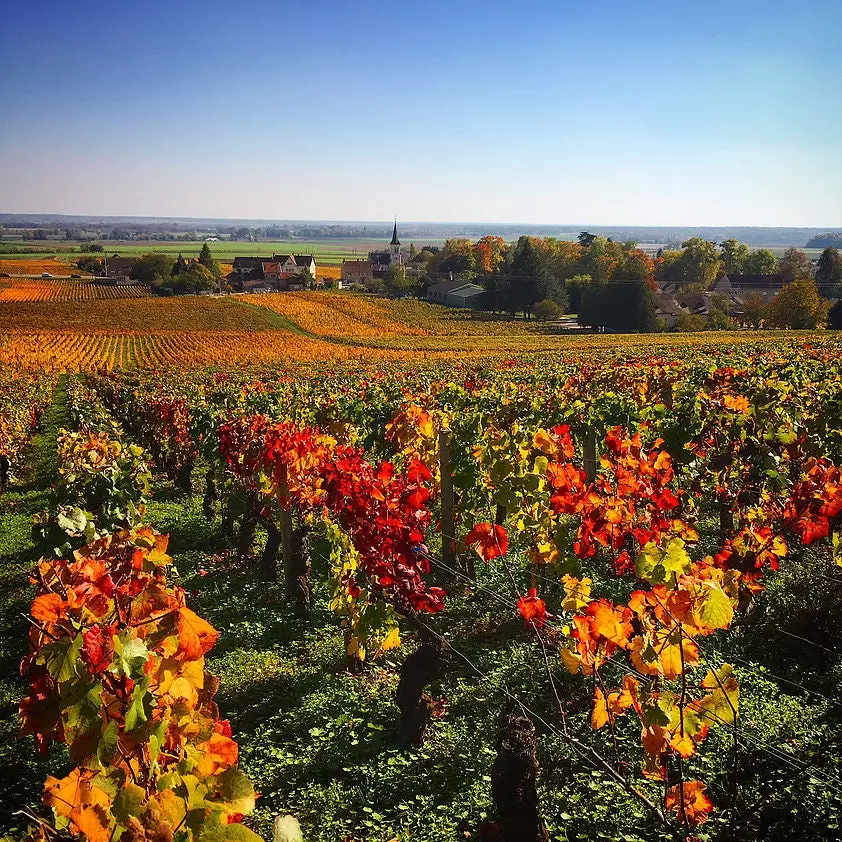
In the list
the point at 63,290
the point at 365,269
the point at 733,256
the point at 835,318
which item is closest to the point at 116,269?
the point at 63,290

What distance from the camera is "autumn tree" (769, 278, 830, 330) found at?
55.1 m

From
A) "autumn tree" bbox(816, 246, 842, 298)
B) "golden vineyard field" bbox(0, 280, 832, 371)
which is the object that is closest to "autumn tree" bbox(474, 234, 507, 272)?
"golden vineyard field" bbox(0, 280, 832, 371)

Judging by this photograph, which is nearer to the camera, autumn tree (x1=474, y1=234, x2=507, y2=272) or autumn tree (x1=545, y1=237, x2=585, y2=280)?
autumn tree (x1=545, y1=237, x2=585, y2=280)

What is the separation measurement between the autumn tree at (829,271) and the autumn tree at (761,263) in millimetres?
10669

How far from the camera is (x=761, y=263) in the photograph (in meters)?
93.6

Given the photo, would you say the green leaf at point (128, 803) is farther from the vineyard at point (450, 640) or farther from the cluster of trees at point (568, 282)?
the cluster of trees at point (568, 282)

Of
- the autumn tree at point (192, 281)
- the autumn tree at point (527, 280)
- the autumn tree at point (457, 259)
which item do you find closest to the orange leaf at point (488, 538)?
the autumn tree at point (527, 280)

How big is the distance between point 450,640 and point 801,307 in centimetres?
5974

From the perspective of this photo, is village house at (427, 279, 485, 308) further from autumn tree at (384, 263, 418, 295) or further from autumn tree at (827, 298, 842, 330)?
autumn tree at (827, 298, 842, 330)

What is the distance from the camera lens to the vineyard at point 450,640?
8.06 ft

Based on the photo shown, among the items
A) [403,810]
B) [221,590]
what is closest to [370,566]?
[403,810]

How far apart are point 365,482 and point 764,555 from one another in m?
3.14

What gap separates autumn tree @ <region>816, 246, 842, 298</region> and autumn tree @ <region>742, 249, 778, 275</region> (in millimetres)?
10669

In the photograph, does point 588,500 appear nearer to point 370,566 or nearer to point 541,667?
point 541,667
